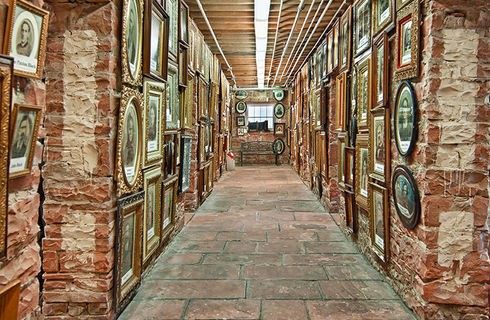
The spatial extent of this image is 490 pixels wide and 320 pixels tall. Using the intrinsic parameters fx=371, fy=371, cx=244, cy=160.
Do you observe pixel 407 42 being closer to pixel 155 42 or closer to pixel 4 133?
pixel 155 42

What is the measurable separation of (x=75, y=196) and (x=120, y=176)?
0.92 ft

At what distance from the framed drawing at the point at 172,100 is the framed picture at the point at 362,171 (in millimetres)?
1913

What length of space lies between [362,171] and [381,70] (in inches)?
41.3

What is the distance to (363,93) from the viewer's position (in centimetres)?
357

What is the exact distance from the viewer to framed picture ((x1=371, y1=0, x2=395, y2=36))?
2.80m

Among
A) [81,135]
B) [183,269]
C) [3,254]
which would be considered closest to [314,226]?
[183,269]

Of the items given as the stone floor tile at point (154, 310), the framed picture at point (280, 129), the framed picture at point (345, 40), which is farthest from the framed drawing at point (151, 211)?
the framed picture at point (280, 129)

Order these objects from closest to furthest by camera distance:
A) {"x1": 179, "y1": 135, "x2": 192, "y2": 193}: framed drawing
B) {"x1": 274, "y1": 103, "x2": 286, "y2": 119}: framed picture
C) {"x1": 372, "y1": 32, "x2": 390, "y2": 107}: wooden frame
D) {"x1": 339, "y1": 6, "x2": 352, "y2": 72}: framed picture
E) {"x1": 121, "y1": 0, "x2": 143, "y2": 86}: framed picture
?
1. {"x1": 121, "y1": 0, "x2": 143, "y2": 86}: framed picture
2. {"x1": 372, "y1": 32, "x2": 390, "y2": 107}: wooden frame
3. {"x1": 339, "y1": 6, "x2": 352, "y2": 72}: framed picture
4. {"x1": 179, "y1": 135, "x2": 192, "y2": 193}: framed drawing
5. {"x1": 274, "y1": 103, "x2": 286, "y2": 119}: framed picture

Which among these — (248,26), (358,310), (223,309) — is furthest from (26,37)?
(248,26)

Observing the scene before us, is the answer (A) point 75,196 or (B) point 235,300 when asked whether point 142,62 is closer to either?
(A) point 75,196

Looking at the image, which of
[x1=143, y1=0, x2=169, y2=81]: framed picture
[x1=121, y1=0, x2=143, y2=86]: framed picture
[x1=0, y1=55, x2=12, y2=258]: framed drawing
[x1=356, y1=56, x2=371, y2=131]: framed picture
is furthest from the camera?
[x1=356, y1=56, x2=371, y2=131]: framed picture

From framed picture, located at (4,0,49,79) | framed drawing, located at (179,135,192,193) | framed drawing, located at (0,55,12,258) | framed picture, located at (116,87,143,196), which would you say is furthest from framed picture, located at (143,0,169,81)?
framed drawing, located at (0,55,12,258)

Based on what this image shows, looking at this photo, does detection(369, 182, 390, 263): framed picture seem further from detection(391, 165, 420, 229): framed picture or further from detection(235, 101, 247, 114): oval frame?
detection(235, 101, 247, 114): oval frame

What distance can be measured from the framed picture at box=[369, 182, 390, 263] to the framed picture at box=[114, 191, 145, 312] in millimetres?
1856
